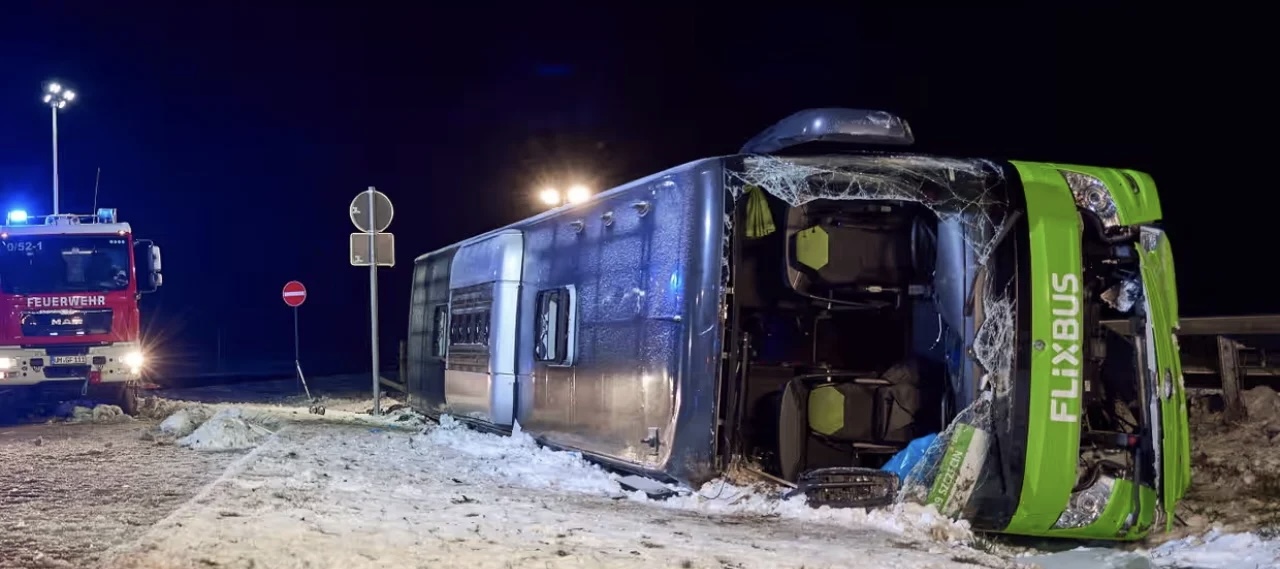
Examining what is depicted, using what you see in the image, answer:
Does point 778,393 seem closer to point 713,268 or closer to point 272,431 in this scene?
point 713,268

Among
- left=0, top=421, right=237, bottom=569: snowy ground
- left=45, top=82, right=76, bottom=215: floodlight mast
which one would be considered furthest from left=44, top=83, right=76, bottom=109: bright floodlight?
left=0, top=421, right=237, bottom=569: snowy ground

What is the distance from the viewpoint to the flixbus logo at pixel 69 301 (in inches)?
642

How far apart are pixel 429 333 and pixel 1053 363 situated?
10.0m

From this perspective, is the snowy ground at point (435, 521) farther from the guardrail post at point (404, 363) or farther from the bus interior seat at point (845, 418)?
the guardrail post at point (404, 363)

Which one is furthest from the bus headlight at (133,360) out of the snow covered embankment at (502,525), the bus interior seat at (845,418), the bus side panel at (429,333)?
the bus interior seat at (845,418)

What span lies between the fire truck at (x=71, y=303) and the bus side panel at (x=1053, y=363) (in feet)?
45.9

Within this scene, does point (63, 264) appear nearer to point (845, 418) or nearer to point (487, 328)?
point (487, 328)

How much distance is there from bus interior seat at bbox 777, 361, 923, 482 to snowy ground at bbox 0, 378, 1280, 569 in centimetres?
69

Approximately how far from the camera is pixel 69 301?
16.5m

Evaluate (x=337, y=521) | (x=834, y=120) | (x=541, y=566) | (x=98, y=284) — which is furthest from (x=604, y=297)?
(x=98, y=284)

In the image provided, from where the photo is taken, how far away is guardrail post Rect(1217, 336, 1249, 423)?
10000 mm

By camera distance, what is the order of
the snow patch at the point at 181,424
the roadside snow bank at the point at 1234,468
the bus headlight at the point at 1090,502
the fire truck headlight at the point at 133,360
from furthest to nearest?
the fire truck headlight at the point at 133,360 → the snow patch at the point at 181,424 → the roadside snow bank at the point at 1234,468 → the bus headlight at the point at 1090,502

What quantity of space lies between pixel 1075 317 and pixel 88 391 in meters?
15.1

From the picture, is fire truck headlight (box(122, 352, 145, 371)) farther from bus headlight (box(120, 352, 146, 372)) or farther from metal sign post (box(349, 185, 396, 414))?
metal sign post (box(349, 185, 396, 414))
